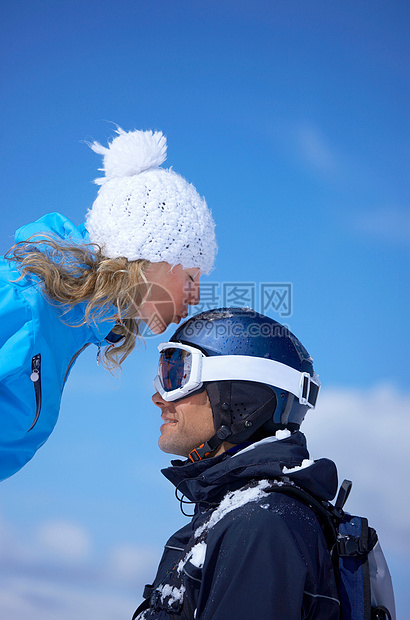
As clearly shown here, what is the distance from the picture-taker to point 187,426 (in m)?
3.48

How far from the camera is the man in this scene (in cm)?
241

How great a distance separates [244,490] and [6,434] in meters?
1.40

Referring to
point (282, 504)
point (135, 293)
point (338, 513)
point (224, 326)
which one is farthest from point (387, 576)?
point (135, 293)

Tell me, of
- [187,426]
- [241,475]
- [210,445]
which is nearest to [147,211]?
[187,426]

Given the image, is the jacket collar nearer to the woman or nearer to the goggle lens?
the goggle lens

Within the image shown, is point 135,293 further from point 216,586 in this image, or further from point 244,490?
point 216,586

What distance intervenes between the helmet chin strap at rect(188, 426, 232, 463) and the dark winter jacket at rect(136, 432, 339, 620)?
10 centimetres

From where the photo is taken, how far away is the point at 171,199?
145 inches

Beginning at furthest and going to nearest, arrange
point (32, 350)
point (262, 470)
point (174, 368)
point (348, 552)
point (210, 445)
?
point (174, 368) < point (210, 445) < point (32, 350) < point (262, 470) < point (348, 552)

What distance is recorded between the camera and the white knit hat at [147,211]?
3592 mm

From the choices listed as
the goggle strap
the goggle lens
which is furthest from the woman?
the goggle strap

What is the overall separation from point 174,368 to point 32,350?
85 centimetres

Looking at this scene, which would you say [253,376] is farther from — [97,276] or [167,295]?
[97,276]

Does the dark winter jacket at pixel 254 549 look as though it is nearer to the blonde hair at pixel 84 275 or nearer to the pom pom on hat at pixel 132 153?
the blonde hair at pixel 84 275
